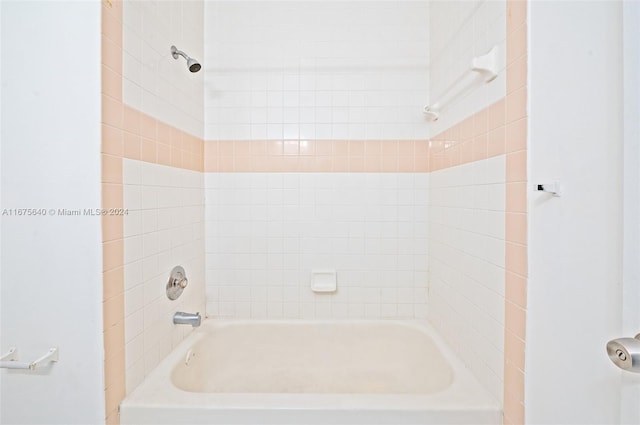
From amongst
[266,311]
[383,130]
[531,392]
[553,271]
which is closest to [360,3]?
[383,130]

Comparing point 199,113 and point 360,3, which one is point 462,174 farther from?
point 199,113

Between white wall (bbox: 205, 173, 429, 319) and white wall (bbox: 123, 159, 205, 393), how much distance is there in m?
0.22

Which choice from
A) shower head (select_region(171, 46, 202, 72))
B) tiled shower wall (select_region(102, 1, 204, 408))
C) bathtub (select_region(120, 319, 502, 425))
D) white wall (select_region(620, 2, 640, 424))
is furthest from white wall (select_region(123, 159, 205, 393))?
white wall (select_region(620, 2, 640, 424))

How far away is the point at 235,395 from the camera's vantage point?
1.16 meters

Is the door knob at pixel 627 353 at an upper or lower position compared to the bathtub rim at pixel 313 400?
upper

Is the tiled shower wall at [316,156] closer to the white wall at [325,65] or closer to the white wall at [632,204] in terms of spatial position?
the white wall at [325,65]

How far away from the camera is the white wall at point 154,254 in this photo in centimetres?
117

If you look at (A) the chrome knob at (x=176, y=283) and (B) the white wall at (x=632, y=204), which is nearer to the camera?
(B) the white wall at (x=632, y=204)

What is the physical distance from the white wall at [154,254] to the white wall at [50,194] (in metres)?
0.15

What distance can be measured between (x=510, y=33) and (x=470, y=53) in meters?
0.34

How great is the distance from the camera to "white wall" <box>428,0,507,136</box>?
1.12m

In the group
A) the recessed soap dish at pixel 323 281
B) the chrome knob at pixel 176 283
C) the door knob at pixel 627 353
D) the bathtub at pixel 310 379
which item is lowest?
the bathtub at pixel 310 379

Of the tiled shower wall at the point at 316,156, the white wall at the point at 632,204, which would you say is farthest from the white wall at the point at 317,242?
the white wall at the point at 632,204

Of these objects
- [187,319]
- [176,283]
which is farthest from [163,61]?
[187,319]
